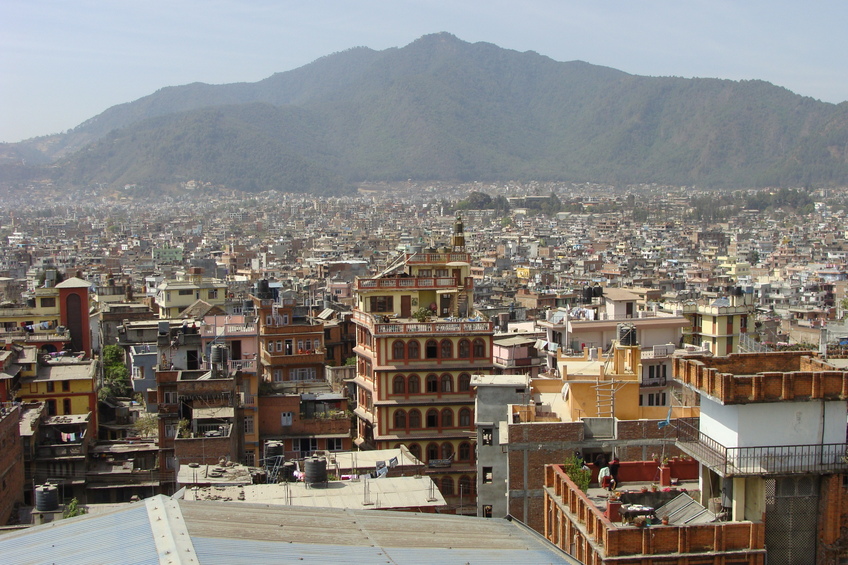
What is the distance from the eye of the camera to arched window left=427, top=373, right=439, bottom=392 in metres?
28.5

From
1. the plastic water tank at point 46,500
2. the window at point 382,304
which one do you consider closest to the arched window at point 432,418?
the window at point 382,304

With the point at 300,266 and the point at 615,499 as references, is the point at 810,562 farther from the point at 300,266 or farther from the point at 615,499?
the point at 300,266

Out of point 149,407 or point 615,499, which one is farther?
point 149,407

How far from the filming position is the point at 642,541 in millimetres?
12266

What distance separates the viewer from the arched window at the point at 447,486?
27297mm

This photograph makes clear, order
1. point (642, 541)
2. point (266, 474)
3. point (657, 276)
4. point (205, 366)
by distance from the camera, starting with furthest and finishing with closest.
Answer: point (657, 276)
point (205, 366)
point (266, 474)
point (642, 541)

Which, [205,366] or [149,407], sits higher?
[205,366]

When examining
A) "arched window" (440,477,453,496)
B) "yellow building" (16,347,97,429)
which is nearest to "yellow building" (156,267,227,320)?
"yellow building" (16,347,97,429)

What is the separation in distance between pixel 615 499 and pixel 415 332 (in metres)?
15.5

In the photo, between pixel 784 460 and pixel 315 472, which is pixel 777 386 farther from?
pixel 315 472

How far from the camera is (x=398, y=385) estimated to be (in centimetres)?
2842

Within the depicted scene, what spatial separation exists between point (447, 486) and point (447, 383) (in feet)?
8.60

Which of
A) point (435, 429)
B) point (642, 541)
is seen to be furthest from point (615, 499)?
point (435, 429)

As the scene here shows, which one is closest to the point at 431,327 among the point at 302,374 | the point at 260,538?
the point at 302,374
